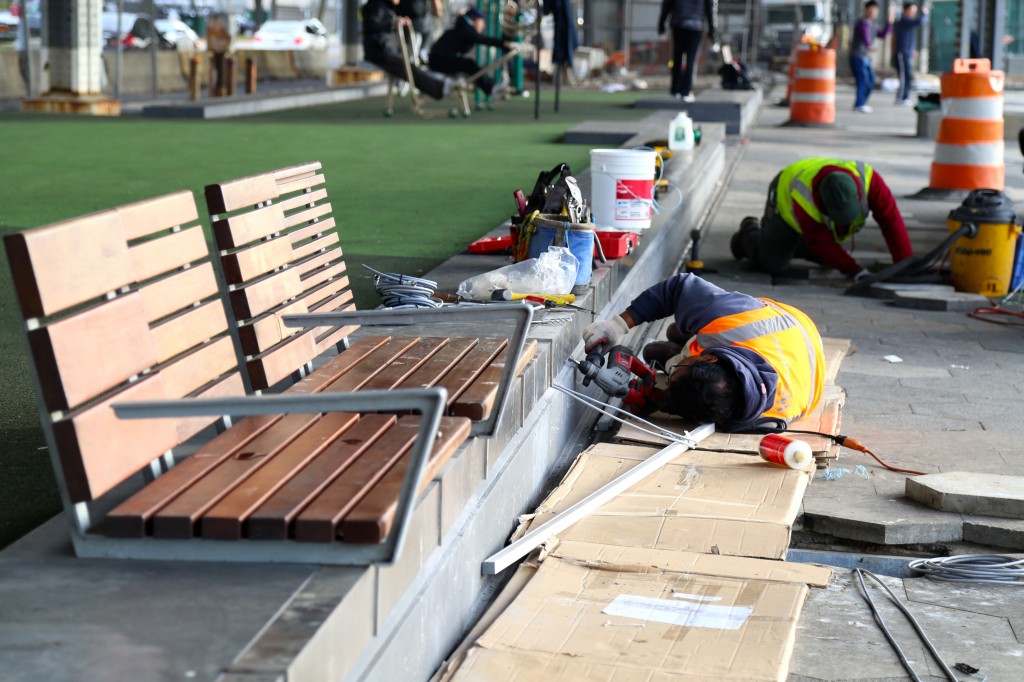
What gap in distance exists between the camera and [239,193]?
12.3 ft

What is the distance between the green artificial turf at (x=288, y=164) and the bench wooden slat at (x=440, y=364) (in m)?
0.98

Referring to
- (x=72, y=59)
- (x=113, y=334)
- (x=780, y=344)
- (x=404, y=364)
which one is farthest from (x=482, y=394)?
(x=72, y=59)

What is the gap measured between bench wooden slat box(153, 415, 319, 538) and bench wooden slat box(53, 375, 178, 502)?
0.40 feet

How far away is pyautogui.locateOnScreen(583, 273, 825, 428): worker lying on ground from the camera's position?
4.89 m

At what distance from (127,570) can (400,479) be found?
581mm

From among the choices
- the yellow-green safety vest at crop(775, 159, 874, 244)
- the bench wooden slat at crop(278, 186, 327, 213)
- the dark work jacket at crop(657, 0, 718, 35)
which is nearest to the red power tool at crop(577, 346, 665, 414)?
the bench wooden slat at crop(278, 186, 327, 213)

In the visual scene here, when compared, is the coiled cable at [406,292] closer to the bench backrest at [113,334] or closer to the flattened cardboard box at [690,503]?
the flattened cardboard box at [690,503]

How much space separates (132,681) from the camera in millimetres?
2225

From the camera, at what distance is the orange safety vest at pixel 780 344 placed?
16.5ft

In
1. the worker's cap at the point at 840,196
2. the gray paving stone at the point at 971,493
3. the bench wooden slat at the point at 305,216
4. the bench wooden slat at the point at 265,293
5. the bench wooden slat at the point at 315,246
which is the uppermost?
the bench wooden slat at the point at 305,216

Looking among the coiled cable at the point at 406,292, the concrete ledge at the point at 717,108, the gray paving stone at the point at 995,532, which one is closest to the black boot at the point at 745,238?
the coiled cable at the point at 406,292

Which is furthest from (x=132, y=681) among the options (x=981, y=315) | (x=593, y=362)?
(x=981, y=315)

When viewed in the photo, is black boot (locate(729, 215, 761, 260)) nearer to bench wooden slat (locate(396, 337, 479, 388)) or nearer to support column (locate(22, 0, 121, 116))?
bench wooden slat (locate(396, 337, 479, 388))

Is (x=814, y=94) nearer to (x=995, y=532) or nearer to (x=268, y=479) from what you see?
(x=995, y=532)
